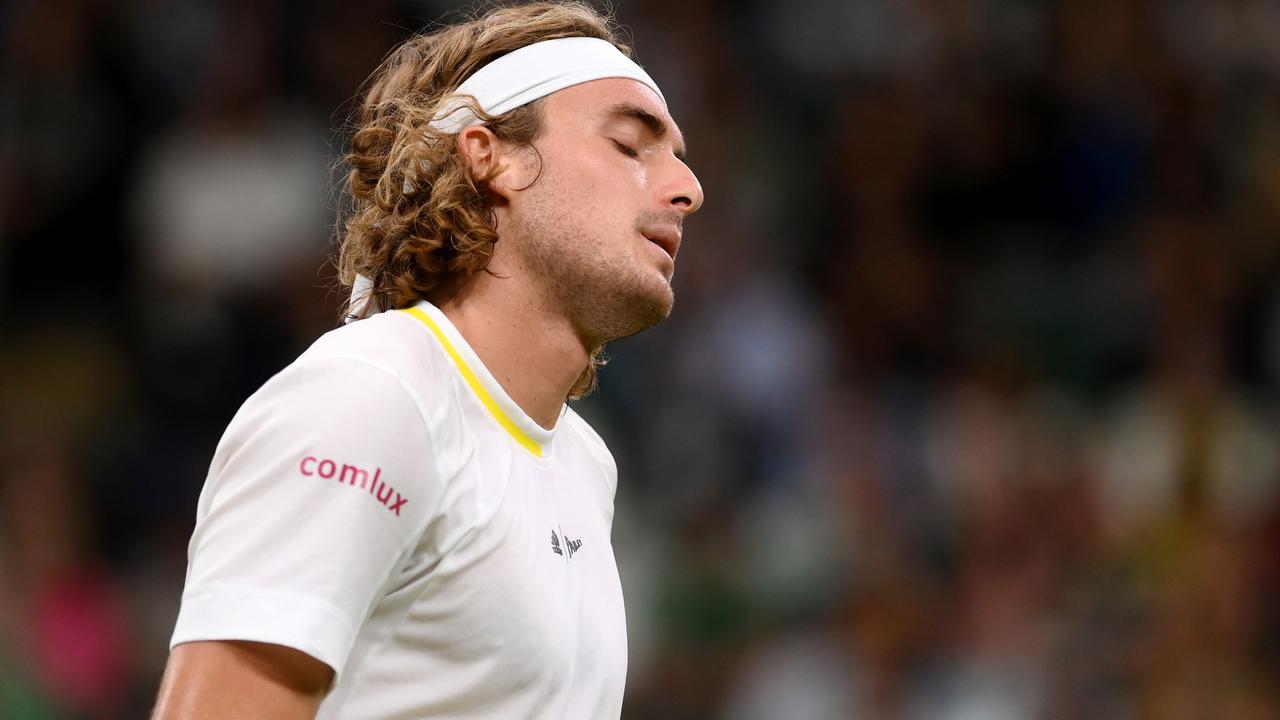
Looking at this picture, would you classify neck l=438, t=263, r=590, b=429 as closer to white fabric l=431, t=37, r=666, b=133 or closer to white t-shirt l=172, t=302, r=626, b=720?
white t-shirt l=172, t=302, r=626, b=720

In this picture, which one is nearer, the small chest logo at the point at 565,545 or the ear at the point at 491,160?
the small chest logo at the point at 565,545

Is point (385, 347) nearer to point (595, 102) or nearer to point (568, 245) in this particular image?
point (568, 245)

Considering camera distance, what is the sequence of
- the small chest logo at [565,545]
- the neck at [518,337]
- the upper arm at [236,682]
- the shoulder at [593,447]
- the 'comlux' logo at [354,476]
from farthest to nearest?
the shoulder at [593,447], the neck at [518,337], the small chest logo at [565,545], the 'comlux' logo at [354,476], the upper arm at [236,682]

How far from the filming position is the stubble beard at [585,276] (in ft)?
9.70

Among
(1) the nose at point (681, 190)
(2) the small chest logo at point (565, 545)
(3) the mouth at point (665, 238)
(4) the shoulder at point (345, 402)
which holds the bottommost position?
(2) the small chest logo at point (565, 545)

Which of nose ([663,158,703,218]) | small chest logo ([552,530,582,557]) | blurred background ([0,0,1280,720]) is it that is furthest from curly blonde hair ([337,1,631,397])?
blurred background ([0,0,1280,720])

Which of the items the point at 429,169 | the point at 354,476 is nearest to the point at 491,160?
the point at 429,169

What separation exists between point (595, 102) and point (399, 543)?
1.04 metres

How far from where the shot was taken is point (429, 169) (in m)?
3.11

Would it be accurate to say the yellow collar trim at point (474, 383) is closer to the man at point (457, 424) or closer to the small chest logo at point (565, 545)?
the man at point (457, 424)

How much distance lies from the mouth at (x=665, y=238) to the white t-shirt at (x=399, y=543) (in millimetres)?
417

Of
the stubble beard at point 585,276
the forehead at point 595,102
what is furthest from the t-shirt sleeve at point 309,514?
the forehead at point 595,102

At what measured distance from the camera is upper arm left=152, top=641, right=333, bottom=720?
223 cm

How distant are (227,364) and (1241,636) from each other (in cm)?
425
